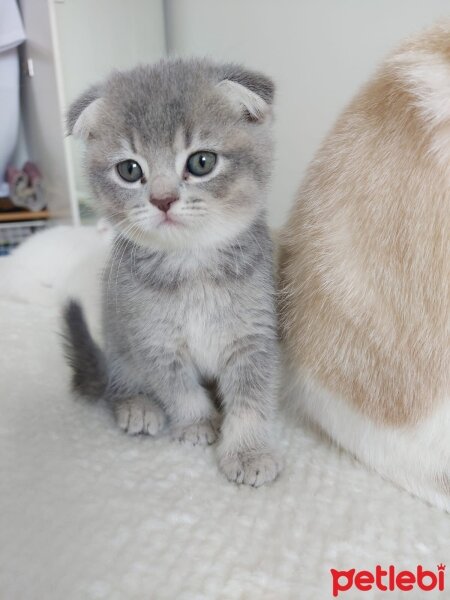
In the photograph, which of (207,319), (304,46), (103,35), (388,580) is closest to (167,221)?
(207,319)

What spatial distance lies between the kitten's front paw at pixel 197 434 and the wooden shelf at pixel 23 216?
5.34 ft

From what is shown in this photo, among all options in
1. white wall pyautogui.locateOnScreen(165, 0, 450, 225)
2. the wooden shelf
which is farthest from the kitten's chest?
the wooden shelf

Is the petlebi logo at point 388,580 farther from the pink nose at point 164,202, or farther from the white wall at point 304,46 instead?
the white wall at point 304,46

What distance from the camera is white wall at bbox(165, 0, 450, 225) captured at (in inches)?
42.7

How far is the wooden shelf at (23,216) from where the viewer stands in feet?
6.97

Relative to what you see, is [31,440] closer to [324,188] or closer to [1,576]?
[1,576]

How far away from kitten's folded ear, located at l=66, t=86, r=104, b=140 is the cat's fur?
9.7 inches

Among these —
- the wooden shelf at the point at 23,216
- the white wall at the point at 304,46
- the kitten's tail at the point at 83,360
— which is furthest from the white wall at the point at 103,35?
the kitten's tail at the point at 83,360

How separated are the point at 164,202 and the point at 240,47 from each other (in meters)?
0.92

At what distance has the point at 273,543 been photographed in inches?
20.8

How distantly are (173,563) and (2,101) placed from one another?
2.09 meters

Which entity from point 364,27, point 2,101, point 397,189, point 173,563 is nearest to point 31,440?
point 173,563

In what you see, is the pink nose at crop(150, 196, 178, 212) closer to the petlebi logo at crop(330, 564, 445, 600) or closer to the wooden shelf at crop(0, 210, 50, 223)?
the petlebi logo at crop(330, 564, 445, 600)

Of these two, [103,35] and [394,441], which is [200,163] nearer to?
[394,441]
